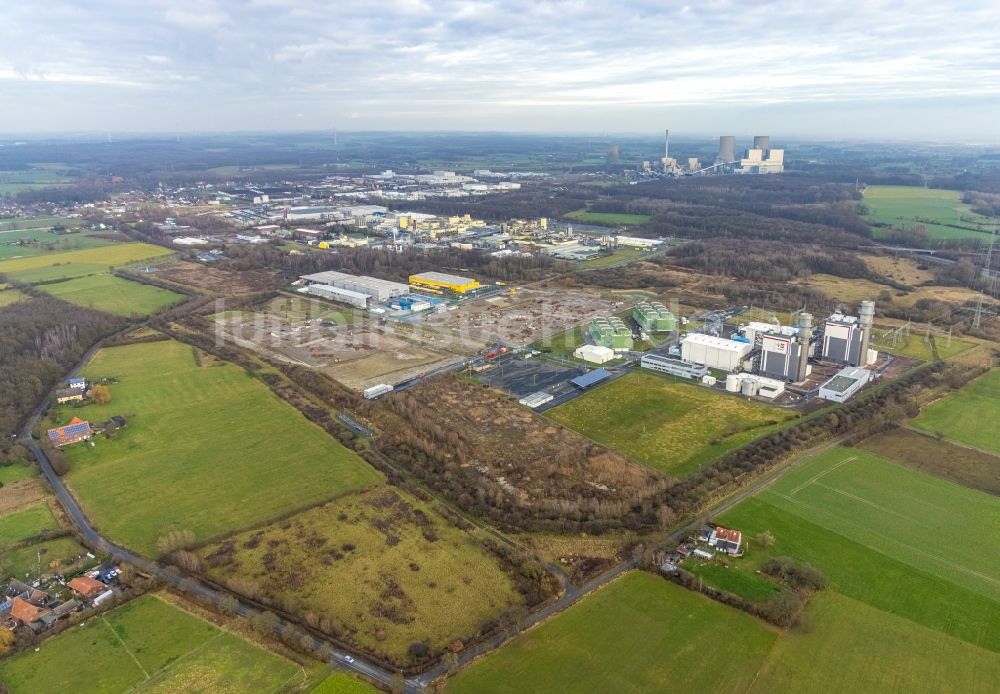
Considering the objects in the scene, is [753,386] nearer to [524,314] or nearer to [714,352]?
[714,352]

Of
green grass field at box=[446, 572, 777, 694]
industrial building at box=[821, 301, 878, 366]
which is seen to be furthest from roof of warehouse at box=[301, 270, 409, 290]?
green grass field at box=[446, 572, 777, 694]

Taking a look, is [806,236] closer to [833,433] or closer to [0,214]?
[833,433]

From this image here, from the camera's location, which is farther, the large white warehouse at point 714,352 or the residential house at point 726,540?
the large white warehouse at point 714,352

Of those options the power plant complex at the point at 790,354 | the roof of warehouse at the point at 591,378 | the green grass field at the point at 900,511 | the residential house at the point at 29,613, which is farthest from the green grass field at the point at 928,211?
the residential house at the point at 29,613

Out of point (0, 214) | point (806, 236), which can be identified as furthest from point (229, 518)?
point (0, 214)

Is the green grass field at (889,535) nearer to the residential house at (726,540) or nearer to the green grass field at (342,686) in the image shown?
the residential house at (726,540)

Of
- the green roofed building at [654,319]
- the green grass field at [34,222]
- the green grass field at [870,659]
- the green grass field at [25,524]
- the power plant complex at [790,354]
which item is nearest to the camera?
the green grass field at [870,659]
